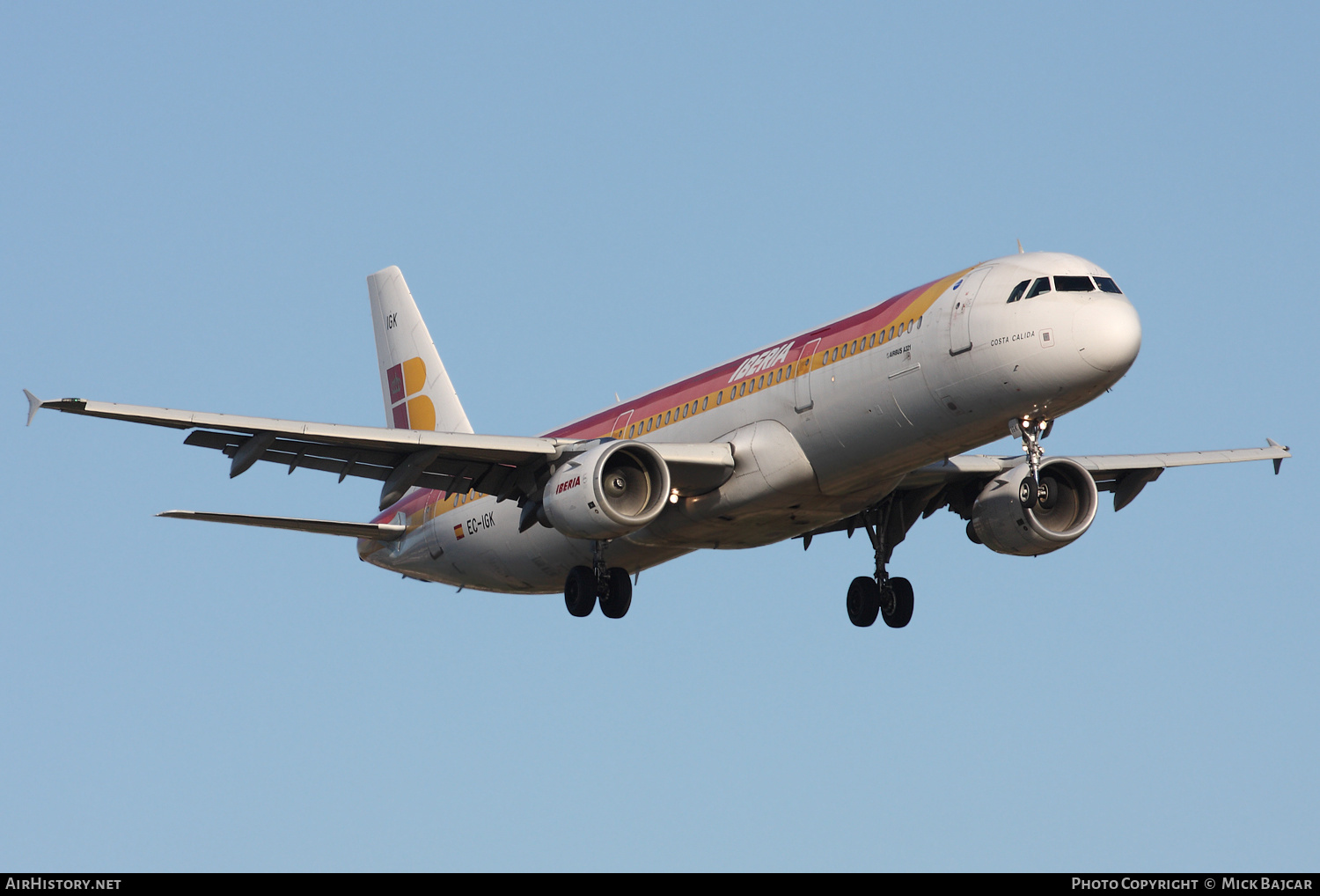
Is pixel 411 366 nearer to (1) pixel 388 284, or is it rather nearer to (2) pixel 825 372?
(1) pixel 388 284

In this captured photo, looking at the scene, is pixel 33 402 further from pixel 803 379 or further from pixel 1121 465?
pixel 1121 465

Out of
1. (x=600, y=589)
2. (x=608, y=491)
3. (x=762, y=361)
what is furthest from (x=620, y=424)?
(x=762, y=361)

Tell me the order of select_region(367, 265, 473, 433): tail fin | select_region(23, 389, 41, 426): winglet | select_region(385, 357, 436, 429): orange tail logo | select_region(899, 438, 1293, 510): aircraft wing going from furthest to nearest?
select_region(385, 357, 436, 429): orange tail logo → select_region(367, 265, 473, 433): tail fin → select_region(899, 438, 1293, 510): aircraft wing → select_region(23, 389, 41, 426): winglet

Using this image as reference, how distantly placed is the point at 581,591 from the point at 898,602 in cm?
751

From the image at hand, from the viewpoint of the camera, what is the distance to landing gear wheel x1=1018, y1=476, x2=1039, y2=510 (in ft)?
107

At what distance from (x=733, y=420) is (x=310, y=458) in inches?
352

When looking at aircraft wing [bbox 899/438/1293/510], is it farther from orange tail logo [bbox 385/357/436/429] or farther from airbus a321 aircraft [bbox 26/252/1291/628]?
orange tail logo [bbox 385/357/436/429]

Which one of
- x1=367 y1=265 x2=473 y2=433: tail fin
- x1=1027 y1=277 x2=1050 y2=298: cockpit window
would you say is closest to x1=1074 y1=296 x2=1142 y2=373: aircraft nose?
x1=1027 y1=277 x2=1050 y2=298: cockpit window

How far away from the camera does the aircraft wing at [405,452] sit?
33.4 meters

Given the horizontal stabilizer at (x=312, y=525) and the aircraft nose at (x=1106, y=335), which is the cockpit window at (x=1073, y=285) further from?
the horizontal stabilizer at (x=312, y=525)
